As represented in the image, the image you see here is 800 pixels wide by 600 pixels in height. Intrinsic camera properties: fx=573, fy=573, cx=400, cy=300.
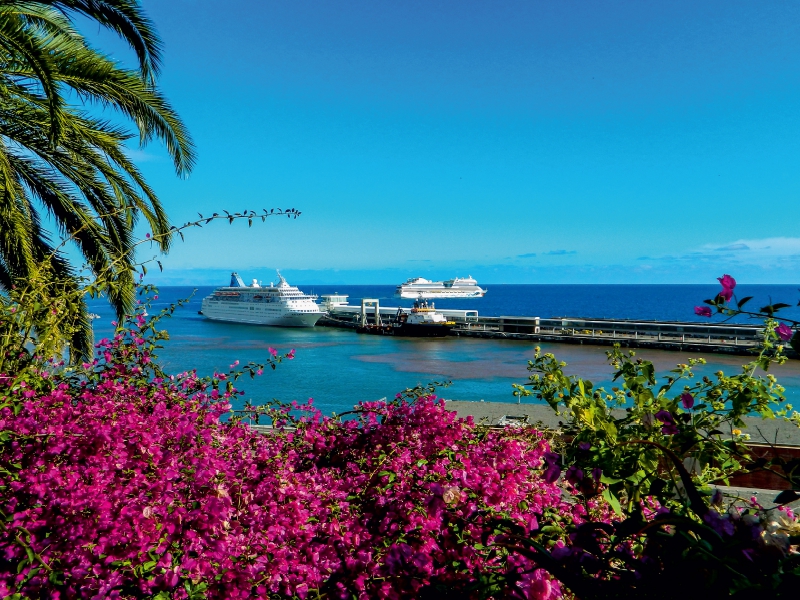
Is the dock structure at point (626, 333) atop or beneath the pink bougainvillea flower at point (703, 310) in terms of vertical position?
beneath

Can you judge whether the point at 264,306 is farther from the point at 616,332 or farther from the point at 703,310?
the point at 703,310

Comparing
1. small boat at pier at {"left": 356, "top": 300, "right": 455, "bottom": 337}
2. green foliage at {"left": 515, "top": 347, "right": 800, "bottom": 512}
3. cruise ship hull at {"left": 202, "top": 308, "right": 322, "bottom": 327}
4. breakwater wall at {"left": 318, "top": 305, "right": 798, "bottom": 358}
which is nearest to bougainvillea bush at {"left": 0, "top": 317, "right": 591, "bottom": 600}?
green foliage at {"left": 515, "top": 347, "right": 800, "bottom": 512}

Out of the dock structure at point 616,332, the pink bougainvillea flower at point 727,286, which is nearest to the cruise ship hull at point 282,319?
the dock structure at point 616,332

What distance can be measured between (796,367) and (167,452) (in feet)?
127

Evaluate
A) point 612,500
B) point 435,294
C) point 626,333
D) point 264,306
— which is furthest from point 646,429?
point 435,294

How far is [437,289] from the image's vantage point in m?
125

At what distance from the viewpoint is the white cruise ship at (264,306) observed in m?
57.8

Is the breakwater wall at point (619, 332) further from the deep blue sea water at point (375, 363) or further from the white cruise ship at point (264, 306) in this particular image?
the white cruise ship at point (264, 306)

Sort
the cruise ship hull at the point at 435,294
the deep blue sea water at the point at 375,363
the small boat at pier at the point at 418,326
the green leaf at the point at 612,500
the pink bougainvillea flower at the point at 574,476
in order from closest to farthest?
1. the pink bougainvillea flower at the point at 574,476
2. the green leaf at the point at 612,500
3. the deep blue sea water at the point at 375,363
4. the small boat at pier at the point at 418,326
5. the cruise ship hull at the point at 435,294

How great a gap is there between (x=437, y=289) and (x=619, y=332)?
80756mm

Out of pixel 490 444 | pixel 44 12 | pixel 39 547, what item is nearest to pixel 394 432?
pixel 490 444

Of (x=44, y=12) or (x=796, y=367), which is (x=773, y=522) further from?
(x=796, y=367)

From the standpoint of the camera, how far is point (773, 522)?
1300 mm

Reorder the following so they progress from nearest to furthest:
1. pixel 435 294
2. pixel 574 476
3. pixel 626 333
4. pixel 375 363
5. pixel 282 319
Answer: pixel 574 476
pixel 375 363
pixel 626 333
pixel 282 319
pixel 435 294
